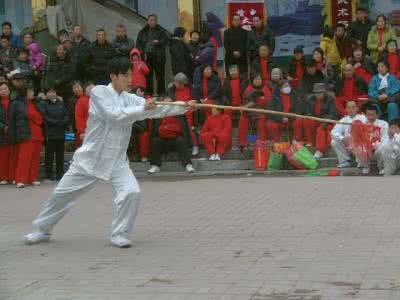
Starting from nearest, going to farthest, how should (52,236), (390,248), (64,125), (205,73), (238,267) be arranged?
(238,267) → (390,248) → (52,236) → (64,125) → (205,73)

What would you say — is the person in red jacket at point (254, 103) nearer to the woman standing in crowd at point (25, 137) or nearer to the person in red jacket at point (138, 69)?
the person in red jacket at point (138, 69)

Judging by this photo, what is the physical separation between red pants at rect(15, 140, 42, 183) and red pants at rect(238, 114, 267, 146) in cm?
342

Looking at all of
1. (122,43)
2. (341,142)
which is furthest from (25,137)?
(341,142)

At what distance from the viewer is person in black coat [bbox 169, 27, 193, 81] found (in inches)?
655

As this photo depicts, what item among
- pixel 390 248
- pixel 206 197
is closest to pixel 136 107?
pixel 390 248

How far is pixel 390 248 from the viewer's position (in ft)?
25.7

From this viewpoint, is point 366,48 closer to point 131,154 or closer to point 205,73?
point 205,73

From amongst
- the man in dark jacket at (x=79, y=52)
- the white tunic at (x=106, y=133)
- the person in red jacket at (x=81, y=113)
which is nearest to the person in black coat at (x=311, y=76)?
the person in red jacket at (x=81, y=113)

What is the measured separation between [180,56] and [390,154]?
4925mm

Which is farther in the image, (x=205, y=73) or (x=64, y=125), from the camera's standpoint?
(x=205, y=73)

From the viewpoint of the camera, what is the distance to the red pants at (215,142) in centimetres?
1496

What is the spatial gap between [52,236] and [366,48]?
929 centimetres

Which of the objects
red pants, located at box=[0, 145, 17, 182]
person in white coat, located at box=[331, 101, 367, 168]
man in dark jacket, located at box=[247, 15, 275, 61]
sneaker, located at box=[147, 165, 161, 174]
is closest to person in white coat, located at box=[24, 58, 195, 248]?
person in white coat, located at box=[331, 101, 367, 168]

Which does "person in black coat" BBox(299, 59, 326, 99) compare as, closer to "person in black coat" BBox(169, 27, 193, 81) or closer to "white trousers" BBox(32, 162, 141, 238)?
"person in black coat" BBox(169, 27, 193, 81)
